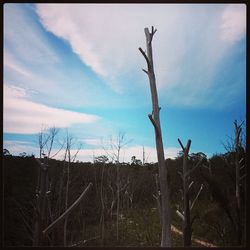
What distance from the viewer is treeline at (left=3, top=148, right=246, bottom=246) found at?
286 inches

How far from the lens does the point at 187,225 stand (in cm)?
256

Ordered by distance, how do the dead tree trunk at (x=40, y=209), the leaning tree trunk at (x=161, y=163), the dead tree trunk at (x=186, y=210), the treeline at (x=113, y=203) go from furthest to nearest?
1. the treeline at (x=113, y=203)
2. the leaning tree trunk at (x=161, y=163)
3. the dead tree trunk at (x=186, y=210)
4. the dead tree trunk at (x=40, y=209)

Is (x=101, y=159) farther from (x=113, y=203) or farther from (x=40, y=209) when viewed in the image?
(x=40, y=209)

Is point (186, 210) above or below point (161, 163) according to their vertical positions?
below

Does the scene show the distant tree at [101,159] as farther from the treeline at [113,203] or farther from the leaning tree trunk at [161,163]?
the leaning tree trunk at [161,163]

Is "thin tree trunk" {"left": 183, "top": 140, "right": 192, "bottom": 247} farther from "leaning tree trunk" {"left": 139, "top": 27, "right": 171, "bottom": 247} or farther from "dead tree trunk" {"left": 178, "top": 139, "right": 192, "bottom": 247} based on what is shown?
"leaning tree trunk" {"left": 139, "top": 27, "right": 171, "bottom": 247}

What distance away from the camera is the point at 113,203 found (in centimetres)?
998

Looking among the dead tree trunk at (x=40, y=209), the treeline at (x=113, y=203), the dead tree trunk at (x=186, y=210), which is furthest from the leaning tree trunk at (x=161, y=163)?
the treeline at (x=113, y=203)

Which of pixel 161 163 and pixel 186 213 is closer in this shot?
pixel 186 213

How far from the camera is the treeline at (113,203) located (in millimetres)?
7254

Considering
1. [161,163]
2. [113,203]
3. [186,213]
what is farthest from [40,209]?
[113,203]

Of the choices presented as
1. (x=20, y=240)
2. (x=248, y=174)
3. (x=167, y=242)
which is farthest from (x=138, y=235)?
(x=248, y=174)

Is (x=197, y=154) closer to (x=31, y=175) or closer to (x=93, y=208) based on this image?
(x=31, y=175)

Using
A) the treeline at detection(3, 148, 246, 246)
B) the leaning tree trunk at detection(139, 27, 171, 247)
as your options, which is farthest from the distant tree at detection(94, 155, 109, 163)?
the leaning tree trunk at detection(139, 27, 171, 247)
